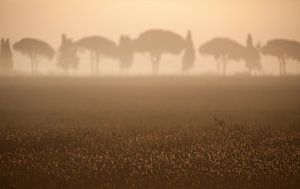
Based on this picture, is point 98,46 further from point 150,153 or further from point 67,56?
point 150,153

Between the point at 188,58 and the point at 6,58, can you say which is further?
the point at 6,58

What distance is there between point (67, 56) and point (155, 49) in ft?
74.6

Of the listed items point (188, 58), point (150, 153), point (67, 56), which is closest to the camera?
point (150, 153)

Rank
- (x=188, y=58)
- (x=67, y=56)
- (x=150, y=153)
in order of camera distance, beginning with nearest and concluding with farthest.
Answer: (x=150, y=153)
(x=188, y=58)
(x=67, y=56)

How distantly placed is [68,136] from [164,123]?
22.1 feet

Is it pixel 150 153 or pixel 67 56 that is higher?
pixel 67 56

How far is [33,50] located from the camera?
141375mm

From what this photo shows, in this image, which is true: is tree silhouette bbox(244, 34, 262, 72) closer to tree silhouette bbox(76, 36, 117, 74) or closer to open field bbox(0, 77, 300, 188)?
tree silhouette bbox(76, 36, 117, 74)

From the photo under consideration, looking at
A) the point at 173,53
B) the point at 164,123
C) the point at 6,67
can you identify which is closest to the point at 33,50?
the point at 6,67

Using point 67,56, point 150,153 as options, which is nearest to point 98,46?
point 67,56

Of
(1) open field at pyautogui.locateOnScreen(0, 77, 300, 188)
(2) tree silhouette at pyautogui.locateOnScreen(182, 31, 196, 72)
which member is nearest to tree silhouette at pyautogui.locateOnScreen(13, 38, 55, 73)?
(2) tree silhouette at pyautogui.locateOnScreen(182, 31, 196, 72)

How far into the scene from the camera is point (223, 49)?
135500 mm

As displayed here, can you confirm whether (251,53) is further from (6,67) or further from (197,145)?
(197,145)

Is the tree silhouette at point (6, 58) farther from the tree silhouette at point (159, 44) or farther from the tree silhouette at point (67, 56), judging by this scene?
the tree silhouette at point (159, 44)
